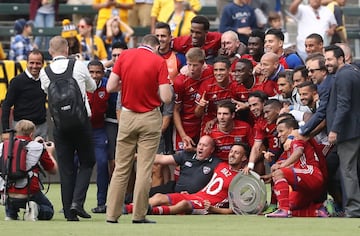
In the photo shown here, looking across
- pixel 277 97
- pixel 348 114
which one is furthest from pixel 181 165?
pixel 348 114

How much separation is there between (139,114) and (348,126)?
2.73 meters

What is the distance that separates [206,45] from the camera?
1719 cm

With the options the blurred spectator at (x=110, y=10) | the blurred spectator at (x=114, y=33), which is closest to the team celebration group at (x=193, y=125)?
the blurred spectator at (x=114, y=33)

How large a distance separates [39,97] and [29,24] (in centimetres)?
627

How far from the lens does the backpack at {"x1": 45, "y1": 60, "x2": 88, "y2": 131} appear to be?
13742mm

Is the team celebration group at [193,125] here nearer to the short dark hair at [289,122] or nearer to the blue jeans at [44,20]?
the short dark hair at [289,122]

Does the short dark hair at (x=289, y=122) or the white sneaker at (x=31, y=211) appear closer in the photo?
the white sneaker at (x=31, y=211)

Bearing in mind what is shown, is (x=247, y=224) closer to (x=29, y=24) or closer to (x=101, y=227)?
(x=101, y=227)

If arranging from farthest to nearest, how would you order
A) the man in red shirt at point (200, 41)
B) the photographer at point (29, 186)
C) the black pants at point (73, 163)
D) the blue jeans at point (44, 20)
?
1. the blue jeans at point (44, 20)
2. the man in red shirt at point (200, 41)
3. the photographer at point (29, 186)
4. the black pants at point (73, 163)

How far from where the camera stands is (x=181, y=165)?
16.3m

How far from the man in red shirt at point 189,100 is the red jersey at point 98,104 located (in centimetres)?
92

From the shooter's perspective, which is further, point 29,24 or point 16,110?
point 29,24

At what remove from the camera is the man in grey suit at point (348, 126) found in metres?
14.8

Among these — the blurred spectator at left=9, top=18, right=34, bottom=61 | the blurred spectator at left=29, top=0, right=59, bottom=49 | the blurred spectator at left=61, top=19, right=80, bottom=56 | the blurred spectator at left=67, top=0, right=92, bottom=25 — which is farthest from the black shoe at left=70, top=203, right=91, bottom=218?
the blurred spectator at left=67, top=0, right=92, bottom=25
